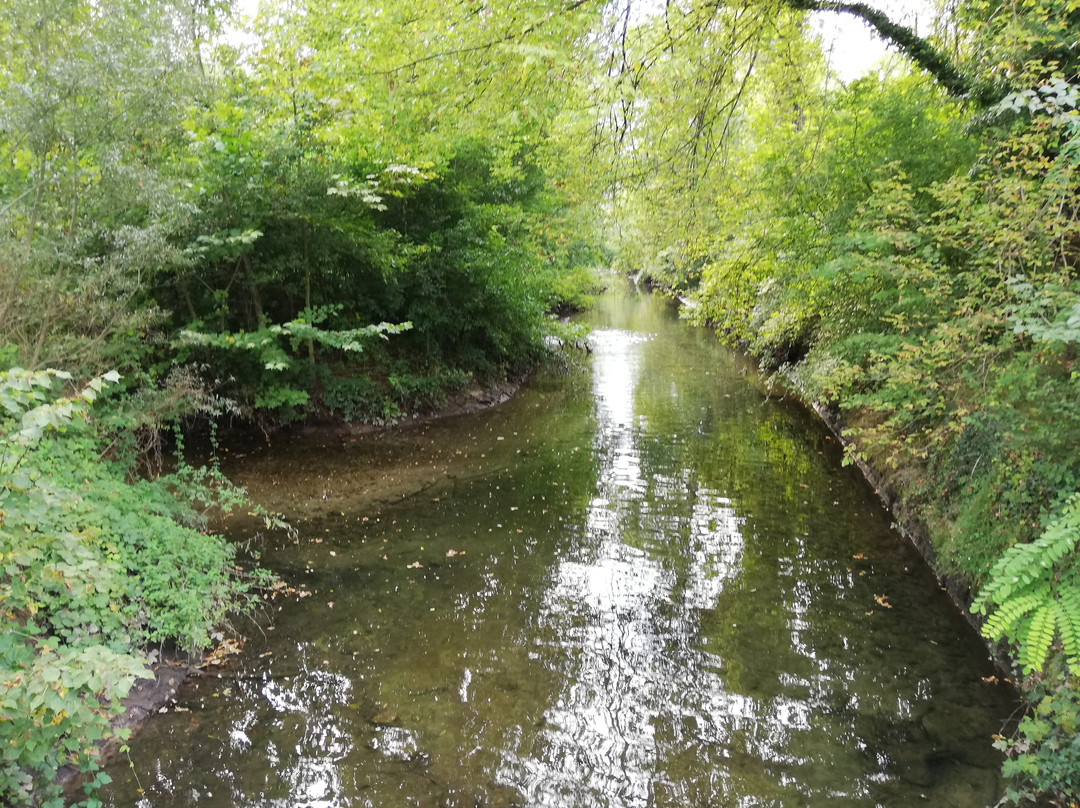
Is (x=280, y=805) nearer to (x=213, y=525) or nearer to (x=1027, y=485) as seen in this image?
(x=213, y=525)

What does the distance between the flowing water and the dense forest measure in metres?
0.62

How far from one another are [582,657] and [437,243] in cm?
894

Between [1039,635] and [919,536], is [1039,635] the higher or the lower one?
the higher one

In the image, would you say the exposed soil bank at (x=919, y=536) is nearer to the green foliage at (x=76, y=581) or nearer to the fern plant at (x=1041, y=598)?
the fern plant at (x=1041, y=598)

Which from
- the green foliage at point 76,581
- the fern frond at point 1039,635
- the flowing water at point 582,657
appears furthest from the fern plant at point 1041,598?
the green foliage at point 76,581

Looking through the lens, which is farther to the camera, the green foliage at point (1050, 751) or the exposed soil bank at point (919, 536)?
the exposed soil bank at point (919, 536)

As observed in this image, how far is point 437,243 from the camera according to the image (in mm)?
12344

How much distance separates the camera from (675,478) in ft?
32.4

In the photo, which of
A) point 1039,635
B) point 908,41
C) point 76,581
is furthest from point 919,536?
point 76,581

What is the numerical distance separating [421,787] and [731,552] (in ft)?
14.9

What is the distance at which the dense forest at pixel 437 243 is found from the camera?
3895 millimetres

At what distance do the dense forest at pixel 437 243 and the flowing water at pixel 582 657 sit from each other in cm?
62

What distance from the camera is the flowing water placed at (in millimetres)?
4125

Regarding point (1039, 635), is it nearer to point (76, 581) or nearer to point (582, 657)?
point (582, 657)
